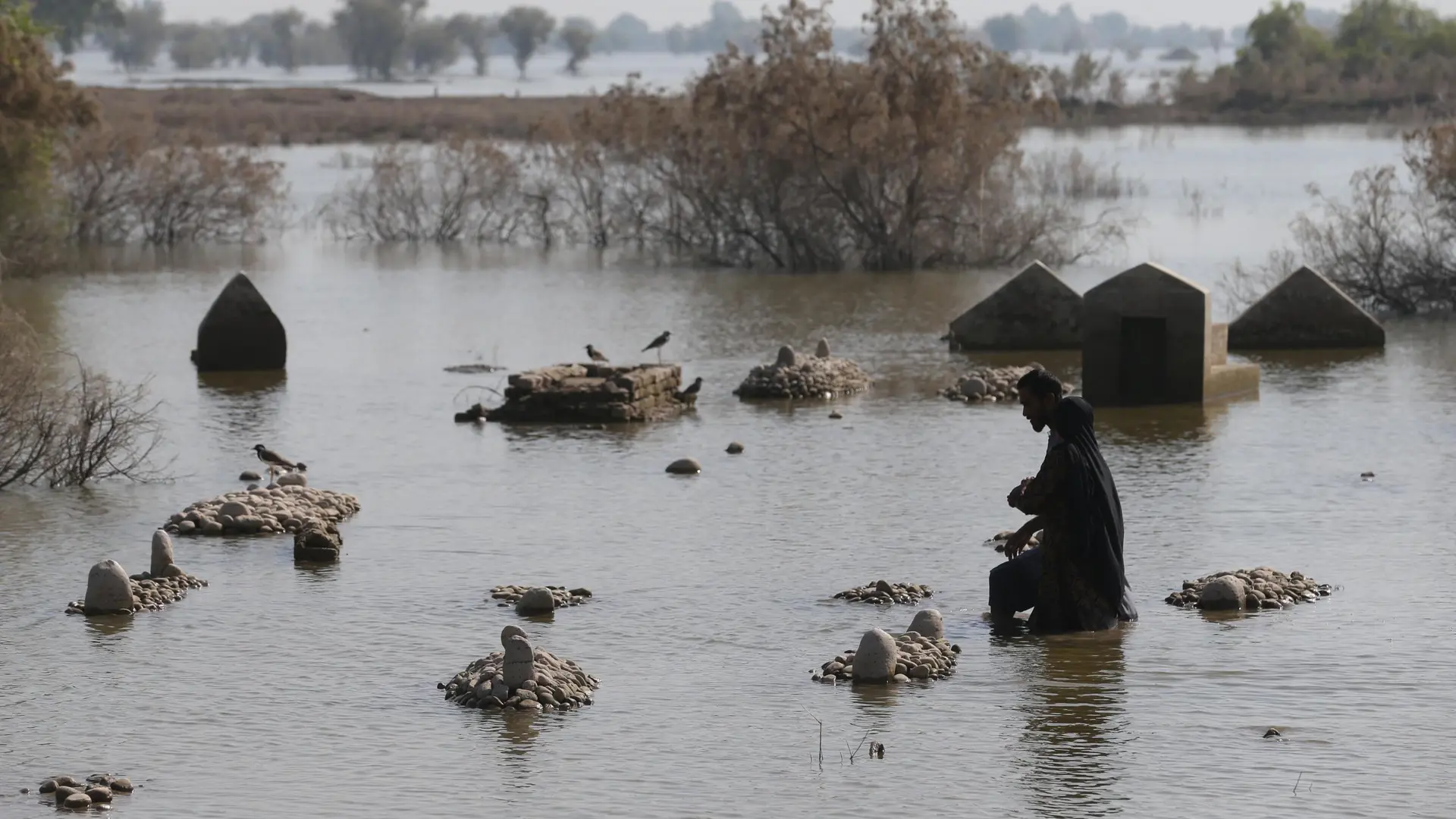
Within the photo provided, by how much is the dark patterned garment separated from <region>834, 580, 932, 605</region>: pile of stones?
1.13 metres

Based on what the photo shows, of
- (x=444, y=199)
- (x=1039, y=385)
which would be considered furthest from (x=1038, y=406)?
(x=444, y=199)

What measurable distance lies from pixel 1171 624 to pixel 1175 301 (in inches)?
413

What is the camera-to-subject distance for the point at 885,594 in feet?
43.8

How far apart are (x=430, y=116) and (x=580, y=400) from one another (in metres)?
70.3

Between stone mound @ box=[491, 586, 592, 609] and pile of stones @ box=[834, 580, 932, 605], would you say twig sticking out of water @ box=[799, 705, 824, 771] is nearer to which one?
pile of stones @ box=[834, 580, 932, 605]

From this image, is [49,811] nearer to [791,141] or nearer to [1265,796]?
[1265,796]

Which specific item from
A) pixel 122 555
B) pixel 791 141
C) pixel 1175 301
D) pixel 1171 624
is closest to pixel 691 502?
pixel 122 555

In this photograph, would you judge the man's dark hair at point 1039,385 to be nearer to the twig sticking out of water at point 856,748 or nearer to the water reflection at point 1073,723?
the water reflection at point 1073,723

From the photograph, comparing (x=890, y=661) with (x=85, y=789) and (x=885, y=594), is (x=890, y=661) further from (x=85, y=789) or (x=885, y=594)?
(x=85, y=789)

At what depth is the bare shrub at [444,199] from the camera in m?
50.8

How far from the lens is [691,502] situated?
17.3m

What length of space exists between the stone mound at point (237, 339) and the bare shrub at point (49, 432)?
743cm

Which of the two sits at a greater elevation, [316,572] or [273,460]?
[273,460]

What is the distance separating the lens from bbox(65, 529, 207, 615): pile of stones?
518 inches
